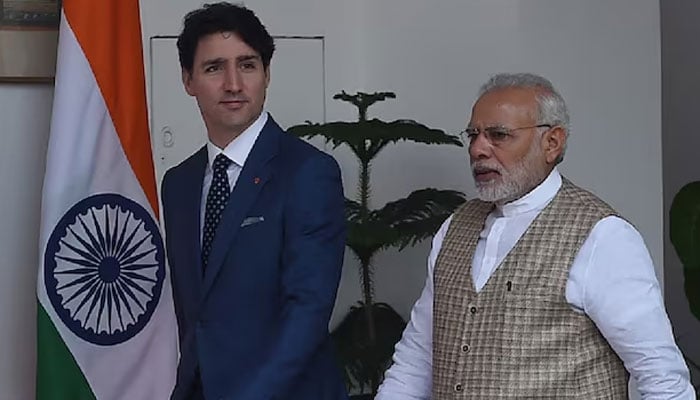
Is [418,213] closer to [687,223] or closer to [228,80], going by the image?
[687,223]

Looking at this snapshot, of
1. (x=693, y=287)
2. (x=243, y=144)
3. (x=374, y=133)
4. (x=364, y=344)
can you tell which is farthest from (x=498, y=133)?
(x=693, y=287)

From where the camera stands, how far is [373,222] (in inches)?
128

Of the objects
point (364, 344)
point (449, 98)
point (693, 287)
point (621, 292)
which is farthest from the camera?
point (693, 287)

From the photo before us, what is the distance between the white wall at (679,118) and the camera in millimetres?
4578

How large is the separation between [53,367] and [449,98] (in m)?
1.44

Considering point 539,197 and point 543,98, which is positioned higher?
point 543,98

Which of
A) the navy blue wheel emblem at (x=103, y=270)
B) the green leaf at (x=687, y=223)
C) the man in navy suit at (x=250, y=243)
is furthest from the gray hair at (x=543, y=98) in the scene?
the green leaf at (x=687, y=223)

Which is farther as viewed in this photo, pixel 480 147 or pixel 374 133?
pixel 374 133

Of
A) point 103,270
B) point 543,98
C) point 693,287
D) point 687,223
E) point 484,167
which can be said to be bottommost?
point 693,287

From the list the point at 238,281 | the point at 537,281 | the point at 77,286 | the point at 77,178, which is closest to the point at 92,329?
the point at 77,286

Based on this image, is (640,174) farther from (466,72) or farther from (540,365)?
(540,365)

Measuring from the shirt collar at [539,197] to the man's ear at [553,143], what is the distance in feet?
0.12

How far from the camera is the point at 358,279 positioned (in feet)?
12.2

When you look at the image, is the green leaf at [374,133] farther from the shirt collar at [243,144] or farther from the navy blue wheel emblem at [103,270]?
the shirt collar at [243,144]
